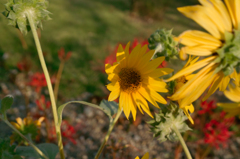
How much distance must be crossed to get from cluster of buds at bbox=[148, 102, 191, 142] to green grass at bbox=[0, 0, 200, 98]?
1.64 m

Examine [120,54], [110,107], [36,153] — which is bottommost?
[36,153]

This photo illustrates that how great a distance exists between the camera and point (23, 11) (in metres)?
0.67

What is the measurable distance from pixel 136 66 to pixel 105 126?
1439mm

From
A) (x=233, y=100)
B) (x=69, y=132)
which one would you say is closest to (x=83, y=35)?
(x=69, y=132)

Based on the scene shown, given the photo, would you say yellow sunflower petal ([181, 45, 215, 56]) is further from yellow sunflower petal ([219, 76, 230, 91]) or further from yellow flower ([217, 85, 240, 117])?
yellow flower ([217, 85, 240, 117])

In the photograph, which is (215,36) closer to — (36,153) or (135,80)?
(135,80)

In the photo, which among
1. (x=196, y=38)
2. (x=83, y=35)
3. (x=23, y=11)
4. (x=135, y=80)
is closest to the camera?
(x=196, y=38)

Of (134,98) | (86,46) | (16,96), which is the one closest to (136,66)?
(134,98)

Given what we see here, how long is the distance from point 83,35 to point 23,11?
3171 mm

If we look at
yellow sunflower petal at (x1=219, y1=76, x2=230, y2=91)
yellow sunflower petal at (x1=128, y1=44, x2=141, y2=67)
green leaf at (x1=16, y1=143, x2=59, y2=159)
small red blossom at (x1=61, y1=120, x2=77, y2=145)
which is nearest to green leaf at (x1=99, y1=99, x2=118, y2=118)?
yellow sunflower petal at (x1=128, y1=44, x2=141, y2=67)

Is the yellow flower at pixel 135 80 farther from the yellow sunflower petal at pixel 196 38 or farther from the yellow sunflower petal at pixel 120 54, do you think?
the yellow sunflower petal at pixel 196 38

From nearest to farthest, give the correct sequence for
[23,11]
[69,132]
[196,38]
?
[196,38], [23,11], [69,132]

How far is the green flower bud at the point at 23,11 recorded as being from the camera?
66 cm

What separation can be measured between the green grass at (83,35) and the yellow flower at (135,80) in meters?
1.54
